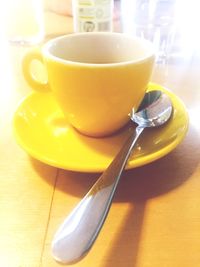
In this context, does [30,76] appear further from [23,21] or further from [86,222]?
[23,21]

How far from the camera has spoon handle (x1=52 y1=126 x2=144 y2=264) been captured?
0.18 metres

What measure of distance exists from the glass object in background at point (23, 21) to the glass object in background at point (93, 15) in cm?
14

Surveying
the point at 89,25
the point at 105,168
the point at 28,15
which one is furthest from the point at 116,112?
the point at 28,15

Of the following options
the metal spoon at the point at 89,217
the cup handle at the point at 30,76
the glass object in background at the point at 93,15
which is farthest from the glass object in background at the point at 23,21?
the metal spoon at the point at 89,217

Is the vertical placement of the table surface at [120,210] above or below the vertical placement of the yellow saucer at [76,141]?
below

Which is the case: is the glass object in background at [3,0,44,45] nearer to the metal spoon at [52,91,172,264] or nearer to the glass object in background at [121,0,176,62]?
the glass object in background at [121,0,176,62]

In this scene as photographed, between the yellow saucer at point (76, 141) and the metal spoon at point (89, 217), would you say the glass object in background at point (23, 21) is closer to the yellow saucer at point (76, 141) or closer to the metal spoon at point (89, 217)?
the yellow saucer at point (76, 141)

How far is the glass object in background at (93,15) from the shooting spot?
56cm

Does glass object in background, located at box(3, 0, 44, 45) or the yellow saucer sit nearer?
the yellow saucer

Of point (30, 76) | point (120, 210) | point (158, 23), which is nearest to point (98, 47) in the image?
point (30, 76)

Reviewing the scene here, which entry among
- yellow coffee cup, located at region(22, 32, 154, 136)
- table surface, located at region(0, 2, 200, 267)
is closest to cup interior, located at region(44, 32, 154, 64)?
yellow coffee cup, located at region(22, 32, 154, 136)

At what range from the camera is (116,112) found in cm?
30

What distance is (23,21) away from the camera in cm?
68

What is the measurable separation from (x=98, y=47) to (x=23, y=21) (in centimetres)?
39
